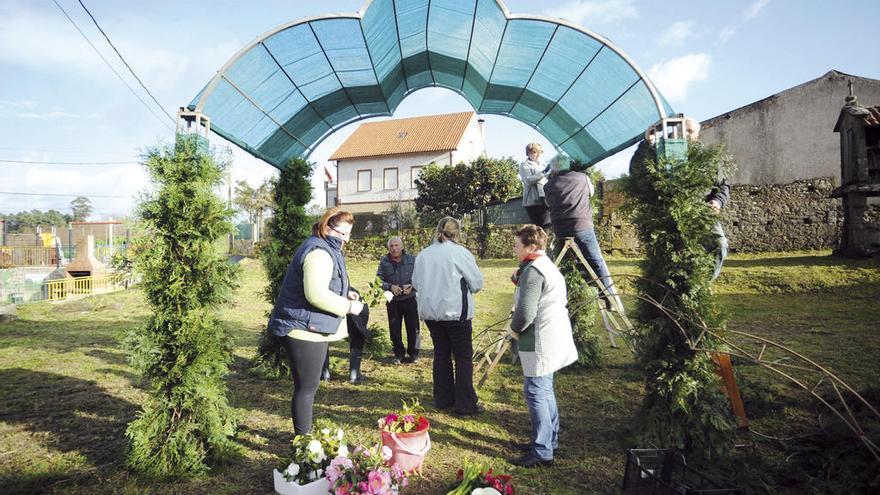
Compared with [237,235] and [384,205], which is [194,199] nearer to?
[237,235]

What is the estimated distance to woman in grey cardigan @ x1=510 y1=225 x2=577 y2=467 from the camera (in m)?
3.65

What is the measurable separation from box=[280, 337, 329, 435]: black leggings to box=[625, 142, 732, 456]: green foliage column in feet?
8.65

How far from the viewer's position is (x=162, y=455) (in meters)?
3.65

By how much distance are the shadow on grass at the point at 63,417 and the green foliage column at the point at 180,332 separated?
519 millimetres

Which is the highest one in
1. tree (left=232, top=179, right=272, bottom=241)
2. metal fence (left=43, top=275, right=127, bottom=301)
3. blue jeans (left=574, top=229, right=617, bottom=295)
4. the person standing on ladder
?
tree (left=232, top=179, right=272, bottom=241)

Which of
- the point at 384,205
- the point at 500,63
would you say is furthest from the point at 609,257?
the point at 384,205

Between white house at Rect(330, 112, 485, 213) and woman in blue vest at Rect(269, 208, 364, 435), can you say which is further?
white house at Rect(330, 112, 485, 213)

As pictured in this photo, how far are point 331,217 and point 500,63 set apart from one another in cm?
411

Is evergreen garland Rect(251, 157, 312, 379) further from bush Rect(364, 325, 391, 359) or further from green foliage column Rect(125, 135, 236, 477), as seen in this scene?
green foliage column Rect(125, 135, 236, 477)

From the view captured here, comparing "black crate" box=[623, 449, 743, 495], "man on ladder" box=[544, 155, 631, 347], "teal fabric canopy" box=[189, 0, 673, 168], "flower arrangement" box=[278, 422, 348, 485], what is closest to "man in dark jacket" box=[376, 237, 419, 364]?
"man on ladder" box=[544, 155, 631, 347]

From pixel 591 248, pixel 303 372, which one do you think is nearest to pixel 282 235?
pixel 303 372

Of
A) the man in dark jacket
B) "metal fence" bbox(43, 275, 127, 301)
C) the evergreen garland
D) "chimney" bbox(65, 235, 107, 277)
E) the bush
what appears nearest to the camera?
the evergreen garland

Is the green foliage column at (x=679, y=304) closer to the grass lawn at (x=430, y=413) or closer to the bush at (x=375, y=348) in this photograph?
the grass lawn at (x=430, y=413)

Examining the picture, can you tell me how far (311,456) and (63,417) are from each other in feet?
11.2
